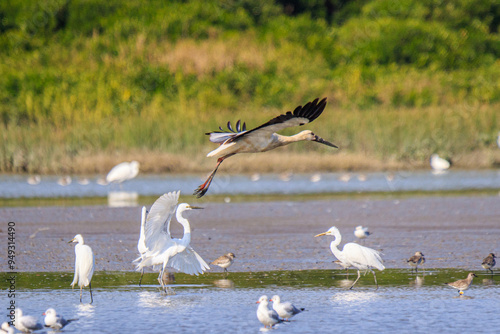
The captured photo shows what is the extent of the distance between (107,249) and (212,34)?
27293mm

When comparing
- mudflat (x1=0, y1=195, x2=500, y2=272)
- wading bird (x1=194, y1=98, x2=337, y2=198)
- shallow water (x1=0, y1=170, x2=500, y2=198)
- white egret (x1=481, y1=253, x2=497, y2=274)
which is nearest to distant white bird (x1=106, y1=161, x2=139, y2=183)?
shallow water (x1=0, y1=170, x2=500, y2=198)

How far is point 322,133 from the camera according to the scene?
2548 centimetres

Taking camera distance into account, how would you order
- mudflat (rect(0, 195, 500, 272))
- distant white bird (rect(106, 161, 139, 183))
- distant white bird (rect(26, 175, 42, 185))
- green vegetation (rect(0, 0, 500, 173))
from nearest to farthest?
1. mudflat (rect(0, 195, 500, 272))
2. distant white bird (rect(106, 161, 139, 183))
3. distant white bird (rect(26, 175, 42, 185))
4. green vegetation (rect(0, 0, 500, 173))

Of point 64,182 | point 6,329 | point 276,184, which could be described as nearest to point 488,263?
point 6,329

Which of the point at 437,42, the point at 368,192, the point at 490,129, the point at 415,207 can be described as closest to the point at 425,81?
the point at 437,42

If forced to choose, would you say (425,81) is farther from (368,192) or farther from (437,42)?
(368,192)

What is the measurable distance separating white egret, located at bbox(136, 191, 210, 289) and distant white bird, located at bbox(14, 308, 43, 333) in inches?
81.7

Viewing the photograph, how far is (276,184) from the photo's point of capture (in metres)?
20.9

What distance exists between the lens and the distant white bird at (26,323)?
7.07 m

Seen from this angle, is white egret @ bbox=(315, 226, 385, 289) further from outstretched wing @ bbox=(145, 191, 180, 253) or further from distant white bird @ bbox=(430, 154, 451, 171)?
distant white bird @ bbox=(430, 154, 451, 171)

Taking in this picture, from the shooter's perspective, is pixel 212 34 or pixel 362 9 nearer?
pixel 212 34

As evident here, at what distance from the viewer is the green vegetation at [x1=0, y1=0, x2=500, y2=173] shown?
81.5 ft

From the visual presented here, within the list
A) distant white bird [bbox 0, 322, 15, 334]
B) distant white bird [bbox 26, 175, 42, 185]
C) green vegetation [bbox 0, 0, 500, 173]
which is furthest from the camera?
green vegetation [bbox 0, 0, 500, 173]

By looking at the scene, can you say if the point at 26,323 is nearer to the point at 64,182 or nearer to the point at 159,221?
the point at 159,221
